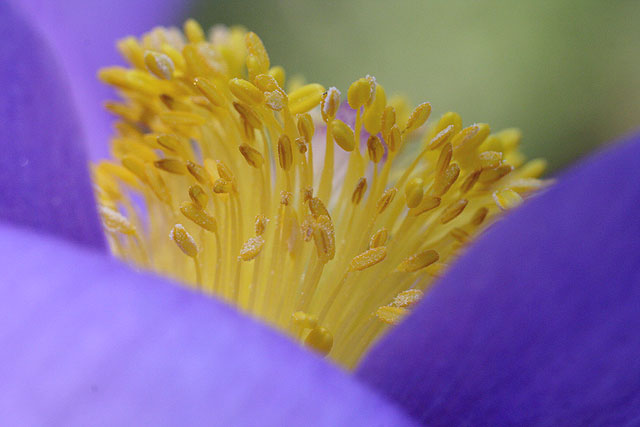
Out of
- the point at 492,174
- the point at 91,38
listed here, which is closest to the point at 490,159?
the point at 492,174

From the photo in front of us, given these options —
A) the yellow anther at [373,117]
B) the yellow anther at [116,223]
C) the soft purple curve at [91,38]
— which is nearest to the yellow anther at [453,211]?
the yellow anther at [373,117]

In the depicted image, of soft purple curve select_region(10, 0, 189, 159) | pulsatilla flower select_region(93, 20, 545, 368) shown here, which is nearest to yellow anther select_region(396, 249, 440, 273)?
pulsatilla flower select_region(93, 20, 545, 368)

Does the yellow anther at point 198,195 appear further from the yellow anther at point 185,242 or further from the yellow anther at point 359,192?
the yellow anther at point 359,192

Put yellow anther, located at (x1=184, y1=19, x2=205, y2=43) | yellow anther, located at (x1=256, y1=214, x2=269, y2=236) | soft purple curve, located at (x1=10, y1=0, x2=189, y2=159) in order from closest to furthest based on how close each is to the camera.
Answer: yellow anther, located at (x1=256, y1=214, x2=269, y2=236) → yellow anther, located at (x1=184, y1=19, x2=205, y2=43) → soft purple curve, located at (x1=10, y1=0, x2=189, y2=159)

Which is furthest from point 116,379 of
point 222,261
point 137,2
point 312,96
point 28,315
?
point 137,2

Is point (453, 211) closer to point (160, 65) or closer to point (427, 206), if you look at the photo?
point (427, 206)

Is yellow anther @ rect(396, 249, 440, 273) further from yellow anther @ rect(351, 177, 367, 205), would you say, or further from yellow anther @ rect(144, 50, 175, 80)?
yellow anther @ rect(144, 50, 175, 80)

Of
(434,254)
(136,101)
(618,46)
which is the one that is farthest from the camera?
(618,46)

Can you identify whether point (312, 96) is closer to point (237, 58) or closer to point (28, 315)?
point (237, 58)
